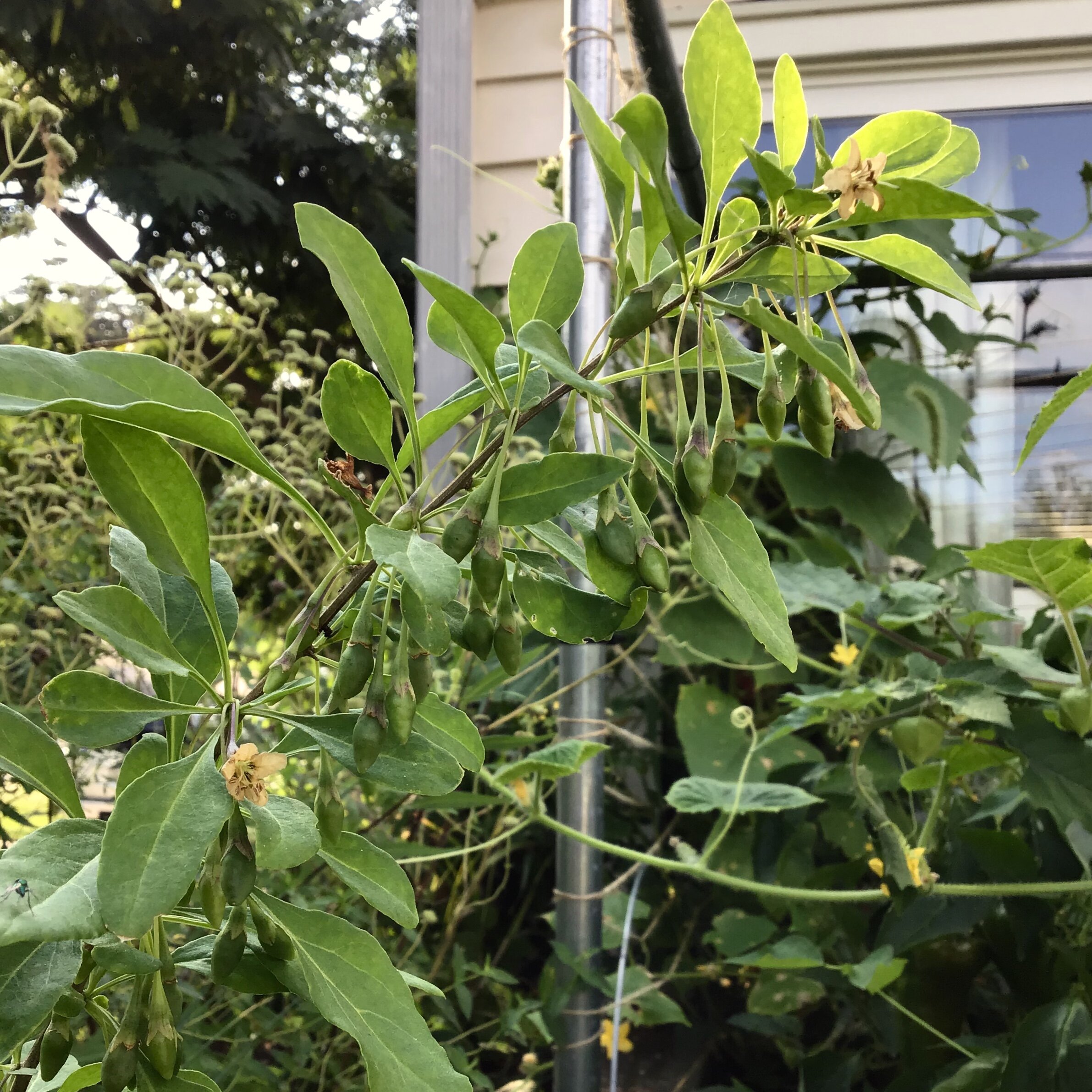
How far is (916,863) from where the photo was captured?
0.65 m

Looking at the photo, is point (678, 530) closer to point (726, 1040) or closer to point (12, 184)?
point (726, 1040)

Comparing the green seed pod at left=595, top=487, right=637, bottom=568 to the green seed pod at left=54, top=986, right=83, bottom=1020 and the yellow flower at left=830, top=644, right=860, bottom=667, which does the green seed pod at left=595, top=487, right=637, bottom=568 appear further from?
the yellow flower at left=830, top=644, right=860, bottom=667

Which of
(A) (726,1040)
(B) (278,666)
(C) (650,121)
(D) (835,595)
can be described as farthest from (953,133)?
(A) (726,1040)

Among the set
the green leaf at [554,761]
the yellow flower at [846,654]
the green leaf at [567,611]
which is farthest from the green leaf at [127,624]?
the yellow flower at [846,654]

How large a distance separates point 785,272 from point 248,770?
21 centimetres

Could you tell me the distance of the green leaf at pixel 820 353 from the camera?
20 centimetres

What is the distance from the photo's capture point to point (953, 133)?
0.25 metres

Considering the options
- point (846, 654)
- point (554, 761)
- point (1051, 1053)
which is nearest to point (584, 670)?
point (554, 761)

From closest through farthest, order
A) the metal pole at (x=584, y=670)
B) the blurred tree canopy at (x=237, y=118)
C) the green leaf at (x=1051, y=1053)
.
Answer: the green leaf at (x=1051, y=1053) → the metal pole at (x=584, y=670) → the blurred tree canopy at (x=237, y=118)

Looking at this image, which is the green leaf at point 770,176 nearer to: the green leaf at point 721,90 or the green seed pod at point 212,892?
the green leaf at point 721,90

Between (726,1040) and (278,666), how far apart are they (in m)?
1.10

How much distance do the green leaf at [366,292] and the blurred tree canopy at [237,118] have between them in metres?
0.93

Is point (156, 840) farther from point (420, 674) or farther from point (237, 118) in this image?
point (237, 118)

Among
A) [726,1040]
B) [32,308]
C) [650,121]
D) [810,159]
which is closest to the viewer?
[650,121]
